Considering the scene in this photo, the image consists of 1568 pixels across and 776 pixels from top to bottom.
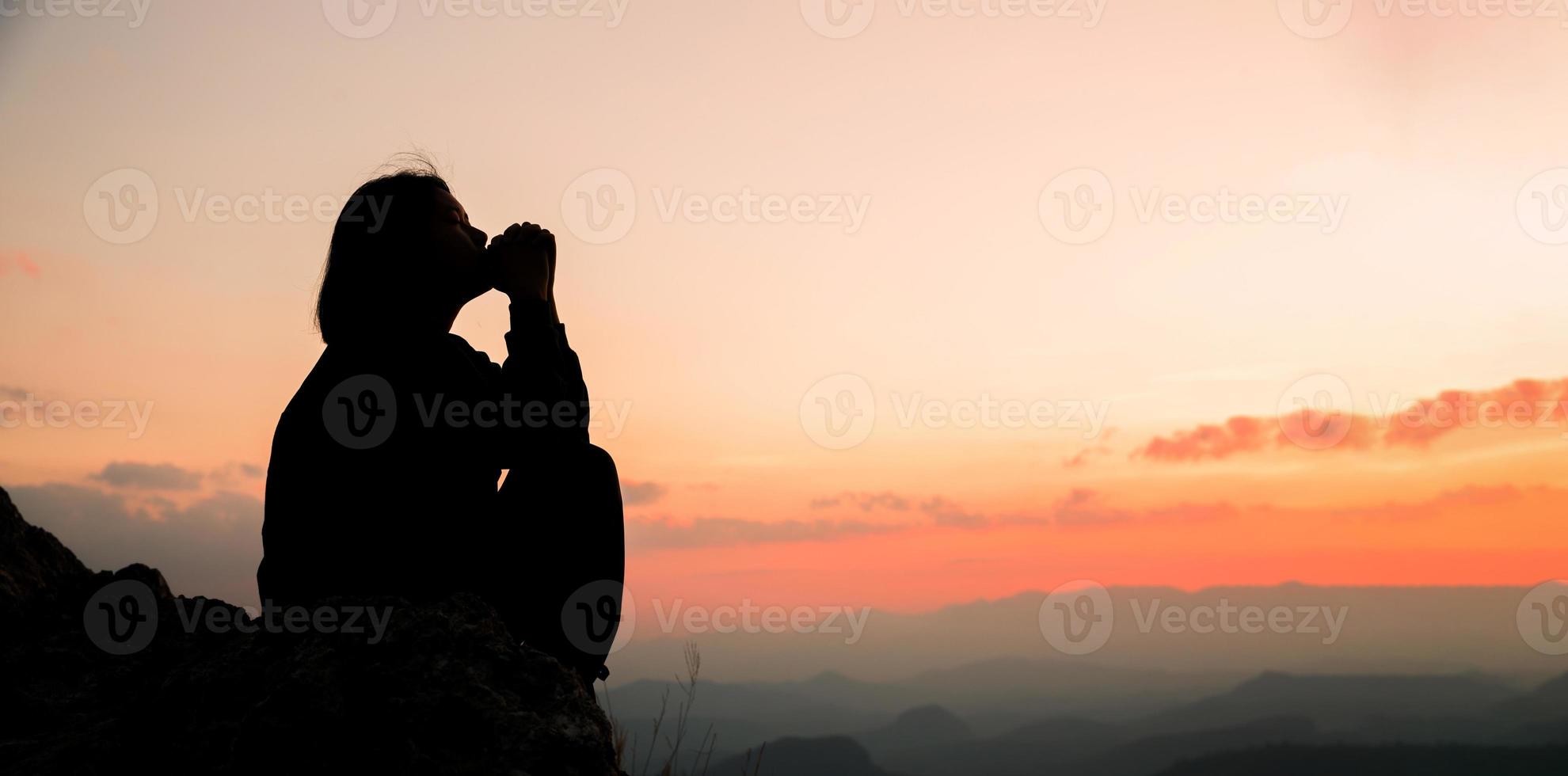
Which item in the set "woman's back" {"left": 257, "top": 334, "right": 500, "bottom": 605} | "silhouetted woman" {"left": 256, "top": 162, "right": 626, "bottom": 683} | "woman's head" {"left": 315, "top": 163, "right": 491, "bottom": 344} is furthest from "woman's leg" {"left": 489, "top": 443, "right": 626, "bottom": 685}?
"woman's head" {"left": 315, "top": 163, "right": 491, "bottom": 344}

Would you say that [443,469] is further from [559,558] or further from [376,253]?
[376,253]

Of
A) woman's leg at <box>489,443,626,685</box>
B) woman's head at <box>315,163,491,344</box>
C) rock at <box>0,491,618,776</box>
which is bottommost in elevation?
rock at <box>0,491,618,776</box>

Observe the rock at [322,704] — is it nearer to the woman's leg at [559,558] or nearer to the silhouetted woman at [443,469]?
the silhouetted woman at [443,469]

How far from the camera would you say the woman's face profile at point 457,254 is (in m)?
4.51

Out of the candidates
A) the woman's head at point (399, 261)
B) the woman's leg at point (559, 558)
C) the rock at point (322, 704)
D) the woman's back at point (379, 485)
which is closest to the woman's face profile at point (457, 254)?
the woman's head at point (399, 261)

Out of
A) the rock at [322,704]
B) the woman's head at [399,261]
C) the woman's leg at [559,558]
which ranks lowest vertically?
the rock at [322,704]

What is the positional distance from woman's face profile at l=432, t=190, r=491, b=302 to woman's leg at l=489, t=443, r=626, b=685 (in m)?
0.85

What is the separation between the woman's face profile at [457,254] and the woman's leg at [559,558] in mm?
849

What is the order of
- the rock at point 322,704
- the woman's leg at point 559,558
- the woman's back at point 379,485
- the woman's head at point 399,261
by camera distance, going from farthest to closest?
the woman's head at point 399,261 → the woman's leg at point 559,558 → the woman's back at point 379,485 → the rock at point 322,704

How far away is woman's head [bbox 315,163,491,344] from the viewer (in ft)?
14.7

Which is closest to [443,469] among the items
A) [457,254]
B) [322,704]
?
[457,254]

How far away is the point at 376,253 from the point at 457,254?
0.33 metres

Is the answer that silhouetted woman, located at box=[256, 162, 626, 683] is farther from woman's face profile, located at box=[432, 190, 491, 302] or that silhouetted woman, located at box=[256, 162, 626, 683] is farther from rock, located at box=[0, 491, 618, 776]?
rock, located at box=[0, 491, 618, 776]

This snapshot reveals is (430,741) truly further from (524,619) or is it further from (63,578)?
(63,578)
